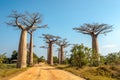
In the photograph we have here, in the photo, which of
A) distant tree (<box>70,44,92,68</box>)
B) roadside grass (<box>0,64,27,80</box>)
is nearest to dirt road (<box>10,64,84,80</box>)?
roadside grass (<box>0,64,27,80</box>)

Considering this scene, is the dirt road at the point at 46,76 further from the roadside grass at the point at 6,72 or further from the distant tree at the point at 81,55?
the distant tree at the point at 81,55

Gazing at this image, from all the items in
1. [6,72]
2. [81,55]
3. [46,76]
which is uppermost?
[81,55]

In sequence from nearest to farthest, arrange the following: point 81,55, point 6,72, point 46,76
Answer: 1. point 46,76
2. point 6,72
3. point 81,55

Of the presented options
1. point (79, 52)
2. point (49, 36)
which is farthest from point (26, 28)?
point (49, 36)

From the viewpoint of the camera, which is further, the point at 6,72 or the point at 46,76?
the point at 6,72

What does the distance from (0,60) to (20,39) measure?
41.8ft

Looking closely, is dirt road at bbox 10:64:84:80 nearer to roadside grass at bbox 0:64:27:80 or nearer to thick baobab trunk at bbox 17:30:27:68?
roadside grass at bbox 0:64:27:80

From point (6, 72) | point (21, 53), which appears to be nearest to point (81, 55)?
point (21, 53)

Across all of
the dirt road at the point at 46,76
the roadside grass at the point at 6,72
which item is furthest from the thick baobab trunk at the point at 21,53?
the dirt road at the point at 46,76

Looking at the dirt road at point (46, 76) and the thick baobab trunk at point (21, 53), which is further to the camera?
the thick baobab trunk at point (21, 53)

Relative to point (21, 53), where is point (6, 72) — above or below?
below

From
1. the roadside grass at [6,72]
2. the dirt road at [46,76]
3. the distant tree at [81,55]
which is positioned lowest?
the dirt road at [46,76]

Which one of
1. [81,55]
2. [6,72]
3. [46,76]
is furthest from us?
[81,55]

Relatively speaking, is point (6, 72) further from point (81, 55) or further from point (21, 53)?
point (81, 55)
